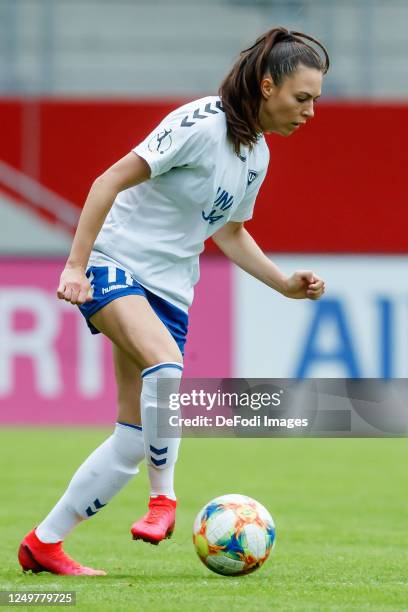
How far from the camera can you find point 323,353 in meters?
13.3

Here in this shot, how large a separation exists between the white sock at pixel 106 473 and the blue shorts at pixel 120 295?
364mm

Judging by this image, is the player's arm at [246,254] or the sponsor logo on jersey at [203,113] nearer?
the sponsor logo on jersey at [203,113]

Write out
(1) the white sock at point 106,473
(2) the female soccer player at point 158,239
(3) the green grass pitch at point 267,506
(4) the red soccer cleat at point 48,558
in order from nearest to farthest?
1. (3) the green grass pitch at point 267,506
2. (2) the female soccer player at point 158,239
3. (1) the white sock at point 106,473
4. (4) the red soccer cleat at point 48,558

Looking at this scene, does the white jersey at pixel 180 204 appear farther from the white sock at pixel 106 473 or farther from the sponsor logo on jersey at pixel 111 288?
the white sock at pixel 106 473

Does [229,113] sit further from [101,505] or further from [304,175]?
[304,175]

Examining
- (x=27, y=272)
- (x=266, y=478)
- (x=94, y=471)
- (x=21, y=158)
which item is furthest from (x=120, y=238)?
(x=21, y=158)

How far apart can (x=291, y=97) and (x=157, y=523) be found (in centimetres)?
146

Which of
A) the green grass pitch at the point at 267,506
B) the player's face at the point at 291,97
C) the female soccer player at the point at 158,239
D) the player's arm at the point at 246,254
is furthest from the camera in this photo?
the player's arm at the point at 246,254

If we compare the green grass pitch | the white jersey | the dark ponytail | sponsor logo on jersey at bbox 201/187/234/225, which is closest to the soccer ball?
the green grass pitch

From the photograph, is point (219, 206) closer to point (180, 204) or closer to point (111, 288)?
point (180, 204)

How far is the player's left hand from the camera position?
4.69m

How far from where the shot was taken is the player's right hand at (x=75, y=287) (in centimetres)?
412

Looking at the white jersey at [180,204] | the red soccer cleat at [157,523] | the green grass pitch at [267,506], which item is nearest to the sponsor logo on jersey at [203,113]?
the white jersey at [180,204]

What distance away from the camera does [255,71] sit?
4.38 m
